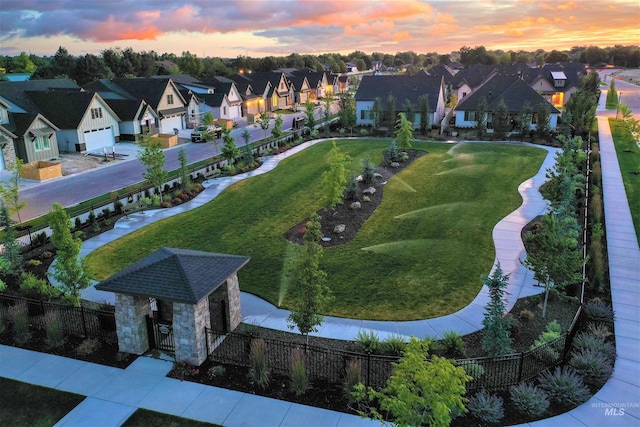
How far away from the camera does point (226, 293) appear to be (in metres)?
15.1

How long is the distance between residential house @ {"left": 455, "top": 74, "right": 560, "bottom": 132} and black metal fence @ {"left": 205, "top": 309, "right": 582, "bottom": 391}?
44.0 m

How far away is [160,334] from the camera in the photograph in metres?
14.6

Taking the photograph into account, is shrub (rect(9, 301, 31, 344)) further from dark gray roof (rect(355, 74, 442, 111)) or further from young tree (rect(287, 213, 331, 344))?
dark gray roof (rect(355, 74, 442, 111))

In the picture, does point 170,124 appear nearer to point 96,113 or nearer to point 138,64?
point 96,113

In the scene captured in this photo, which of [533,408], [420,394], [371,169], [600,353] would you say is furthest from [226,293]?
[371,169]

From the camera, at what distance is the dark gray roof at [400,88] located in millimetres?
60062

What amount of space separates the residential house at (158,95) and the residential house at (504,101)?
34.9 metres

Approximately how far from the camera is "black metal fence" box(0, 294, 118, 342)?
49.6ft

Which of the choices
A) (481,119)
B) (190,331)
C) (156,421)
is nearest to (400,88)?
(481,119)

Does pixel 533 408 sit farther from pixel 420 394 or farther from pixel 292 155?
pixel 292 155

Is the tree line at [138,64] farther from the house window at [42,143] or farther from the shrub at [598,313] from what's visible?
the shrub at [598,313]

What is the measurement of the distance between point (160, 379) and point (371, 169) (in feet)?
76.0

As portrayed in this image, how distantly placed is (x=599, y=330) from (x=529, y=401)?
4.70 metres

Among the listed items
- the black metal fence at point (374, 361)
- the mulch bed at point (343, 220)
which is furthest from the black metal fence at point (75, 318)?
the mulch bed at point (343, 220)
